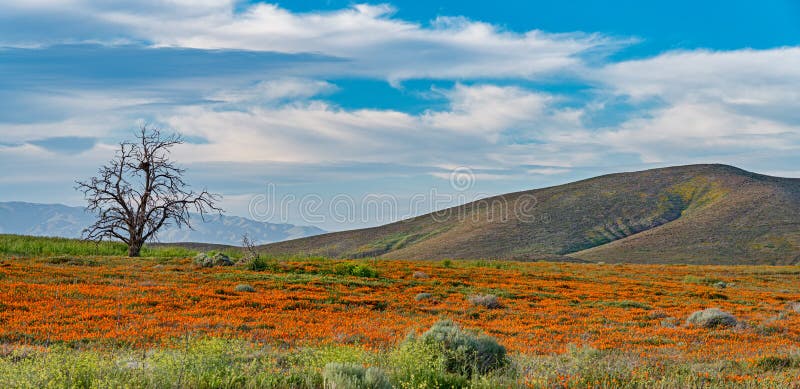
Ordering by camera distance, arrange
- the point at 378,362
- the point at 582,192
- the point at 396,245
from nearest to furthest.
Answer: the point at 378,362
the point at 396,245
the point at 582,192

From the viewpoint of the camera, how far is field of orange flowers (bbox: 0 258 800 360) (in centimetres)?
1241

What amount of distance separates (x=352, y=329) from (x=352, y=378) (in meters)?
7.06

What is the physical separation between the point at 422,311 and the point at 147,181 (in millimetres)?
24111

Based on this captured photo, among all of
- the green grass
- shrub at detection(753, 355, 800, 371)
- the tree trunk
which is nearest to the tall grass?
the tree trunk

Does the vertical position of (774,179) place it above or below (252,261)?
above

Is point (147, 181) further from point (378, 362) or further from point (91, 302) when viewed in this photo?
point (378, 362)

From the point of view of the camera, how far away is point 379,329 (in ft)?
44.7

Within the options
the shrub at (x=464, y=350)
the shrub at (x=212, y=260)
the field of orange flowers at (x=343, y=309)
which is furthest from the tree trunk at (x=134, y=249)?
the shrub at (x=464, y=350)

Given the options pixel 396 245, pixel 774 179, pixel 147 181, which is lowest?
pixel 396 245

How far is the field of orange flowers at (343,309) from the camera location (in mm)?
12414

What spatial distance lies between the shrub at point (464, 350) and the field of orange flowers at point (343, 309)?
7.70ft

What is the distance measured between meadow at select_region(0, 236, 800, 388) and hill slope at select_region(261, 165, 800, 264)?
51551 millimetres

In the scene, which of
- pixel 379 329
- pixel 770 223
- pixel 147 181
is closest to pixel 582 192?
pixel 770 223

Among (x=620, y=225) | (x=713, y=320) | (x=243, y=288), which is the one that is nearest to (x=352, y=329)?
(x=243, y=288)
